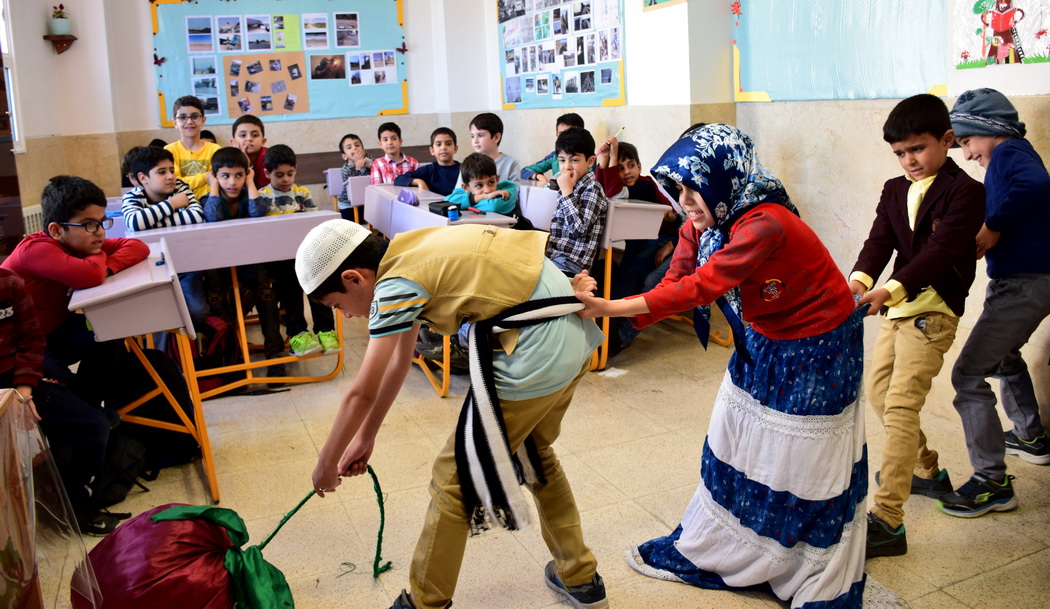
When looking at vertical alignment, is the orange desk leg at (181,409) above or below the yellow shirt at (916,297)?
below

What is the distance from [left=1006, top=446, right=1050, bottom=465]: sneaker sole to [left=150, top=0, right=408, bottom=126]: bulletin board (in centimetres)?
646

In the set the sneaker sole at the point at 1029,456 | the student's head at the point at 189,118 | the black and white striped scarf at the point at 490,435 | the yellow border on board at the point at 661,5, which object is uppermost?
the yellow border on board at the point at 661,5

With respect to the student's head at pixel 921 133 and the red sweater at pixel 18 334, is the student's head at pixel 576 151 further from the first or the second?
the red sweater at pixel 18 334

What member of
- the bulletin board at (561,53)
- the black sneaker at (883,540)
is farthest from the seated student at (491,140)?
the black sneaker at (883,540)

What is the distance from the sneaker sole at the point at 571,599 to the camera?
222cm

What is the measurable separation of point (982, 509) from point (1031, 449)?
0.57 meters

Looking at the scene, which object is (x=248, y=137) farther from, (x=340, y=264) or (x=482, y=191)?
(x=340, y=264)

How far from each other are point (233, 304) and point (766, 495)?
3122mm

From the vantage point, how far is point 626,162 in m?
4.84

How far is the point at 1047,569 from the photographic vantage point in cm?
Result: 237

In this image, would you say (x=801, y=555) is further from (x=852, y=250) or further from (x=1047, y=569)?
(x=852, y=250)

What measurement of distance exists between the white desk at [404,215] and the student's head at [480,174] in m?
0.22

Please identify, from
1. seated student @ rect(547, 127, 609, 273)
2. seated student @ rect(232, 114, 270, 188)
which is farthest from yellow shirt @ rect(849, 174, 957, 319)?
seated student @ rect(232, 114, 270, 188)

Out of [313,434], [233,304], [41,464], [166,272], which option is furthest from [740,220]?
[233,304]
